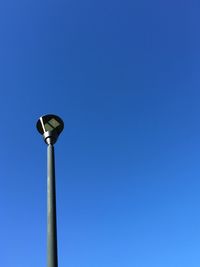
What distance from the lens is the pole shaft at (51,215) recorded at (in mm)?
4679

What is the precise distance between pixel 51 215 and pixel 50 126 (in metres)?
1.66

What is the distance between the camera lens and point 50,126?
20.0 ft

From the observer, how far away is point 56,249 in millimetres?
4781

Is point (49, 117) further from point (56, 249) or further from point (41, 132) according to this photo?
point (56, 249)

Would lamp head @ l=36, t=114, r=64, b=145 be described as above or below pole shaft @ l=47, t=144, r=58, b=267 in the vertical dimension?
above

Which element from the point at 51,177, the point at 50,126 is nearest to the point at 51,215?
the point at 51,177

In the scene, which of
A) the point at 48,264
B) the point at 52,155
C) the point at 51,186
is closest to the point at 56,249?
the point at 48,264

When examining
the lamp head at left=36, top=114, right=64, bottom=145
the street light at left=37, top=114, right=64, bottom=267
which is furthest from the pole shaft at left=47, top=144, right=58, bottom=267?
the lamp head at left=36, top=114, right=64, bottom=145

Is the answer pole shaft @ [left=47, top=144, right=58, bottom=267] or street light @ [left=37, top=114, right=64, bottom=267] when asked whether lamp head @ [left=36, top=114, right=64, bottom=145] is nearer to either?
street light @ [left=37, top=114, right=64, bottom=267]

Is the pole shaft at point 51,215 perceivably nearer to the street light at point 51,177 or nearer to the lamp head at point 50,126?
the street light at point 51,177

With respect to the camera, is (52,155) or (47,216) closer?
(47,216)

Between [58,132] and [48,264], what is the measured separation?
227cm

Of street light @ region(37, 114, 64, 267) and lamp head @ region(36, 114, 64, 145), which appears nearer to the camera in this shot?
street light @ region(37, 114, 64, 267)

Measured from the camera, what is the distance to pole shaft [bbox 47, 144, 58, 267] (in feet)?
15.4
